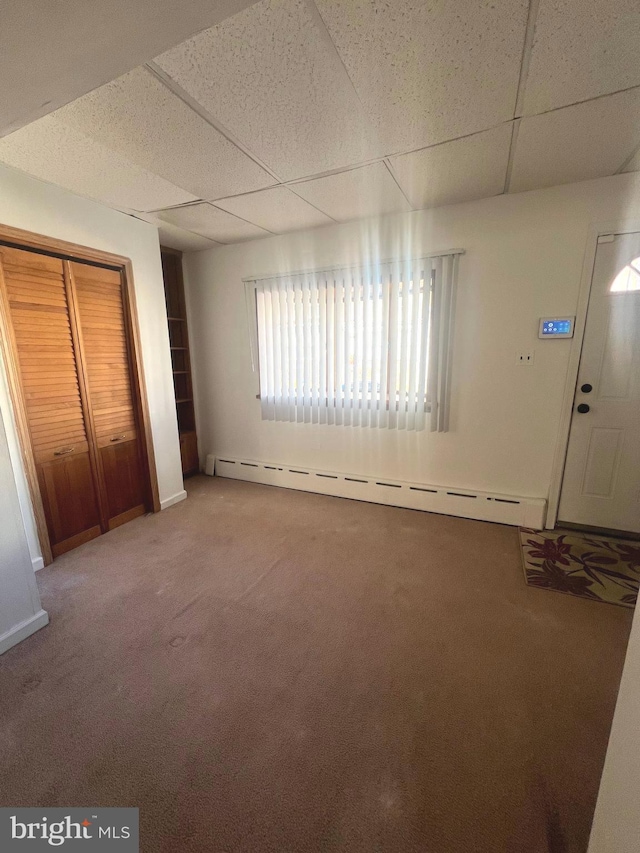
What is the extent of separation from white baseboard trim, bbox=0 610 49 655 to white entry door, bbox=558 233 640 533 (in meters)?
3.53

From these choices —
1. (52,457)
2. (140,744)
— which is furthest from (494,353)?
(52,457)

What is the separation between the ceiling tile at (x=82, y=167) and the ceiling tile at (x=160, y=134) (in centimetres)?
11

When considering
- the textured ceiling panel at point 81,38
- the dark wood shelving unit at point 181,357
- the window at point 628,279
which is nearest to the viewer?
the textured ceiling panel at point 81,38

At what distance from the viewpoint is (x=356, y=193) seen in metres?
2.33

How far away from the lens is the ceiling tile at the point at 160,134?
1415 millimetres

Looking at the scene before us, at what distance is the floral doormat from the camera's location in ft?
6.54

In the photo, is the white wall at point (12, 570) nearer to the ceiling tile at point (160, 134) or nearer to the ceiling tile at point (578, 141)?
the ceiling tile at point (160, 134)

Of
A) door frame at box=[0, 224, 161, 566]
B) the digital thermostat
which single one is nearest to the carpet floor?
door frame at box=[0, 224, 161, 566]

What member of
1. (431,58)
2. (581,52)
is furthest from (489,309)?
(431,58)

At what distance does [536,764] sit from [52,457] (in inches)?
120


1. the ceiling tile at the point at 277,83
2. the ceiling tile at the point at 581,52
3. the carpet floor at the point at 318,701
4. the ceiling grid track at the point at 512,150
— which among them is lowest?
the carpet floor at the point at 318,701

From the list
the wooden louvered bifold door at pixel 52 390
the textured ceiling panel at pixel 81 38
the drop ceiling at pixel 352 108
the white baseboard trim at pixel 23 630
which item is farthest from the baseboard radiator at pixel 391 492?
the textured ceiling panel at pixel 81 38

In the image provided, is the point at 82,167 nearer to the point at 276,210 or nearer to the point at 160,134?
the point at 160,134

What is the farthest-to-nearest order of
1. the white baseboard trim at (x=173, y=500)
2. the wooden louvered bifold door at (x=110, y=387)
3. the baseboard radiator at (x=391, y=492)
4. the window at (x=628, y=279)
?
the white baseboard trim at (x=173, y=500), the baseboard radiator at (x=391, y=492), the wooden louvered bifold door at (x=110, y=387), the window at (x=628, y=279)
